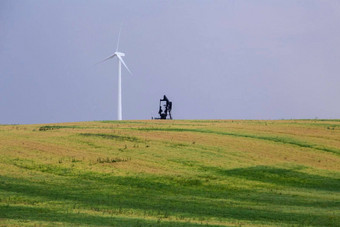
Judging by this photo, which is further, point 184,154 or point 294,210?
point 184,154

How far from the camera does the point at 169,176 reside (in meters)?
48.0

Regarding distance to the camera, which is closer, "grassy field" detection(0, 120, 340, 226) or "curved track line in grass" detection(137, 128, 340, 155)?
"grassy field" detection(0, 120, 340, 226)

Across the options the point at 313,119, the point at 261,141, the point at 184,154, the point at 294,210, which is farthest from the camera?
the point at 313,119

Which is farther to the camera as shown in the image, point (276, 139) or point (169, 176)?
point (276, 139)

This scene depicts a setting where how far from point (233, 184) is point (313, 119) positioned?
A: 51.2 m

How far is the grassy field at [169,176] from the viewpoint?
111 ft

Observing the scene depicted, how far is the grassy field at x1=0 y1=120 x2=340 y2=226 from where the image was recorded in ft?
111

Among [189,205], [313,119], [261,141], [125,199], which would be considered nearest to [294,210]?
[189,205]

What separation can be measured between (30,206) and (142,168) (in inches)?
632

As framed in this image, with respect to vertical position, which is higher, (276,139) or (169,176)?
(276,139)

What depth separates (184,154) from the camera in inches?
2217

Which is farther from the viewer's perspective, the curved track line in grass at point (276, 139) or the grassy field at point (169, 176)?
the curved track line in grass at point (276, 139)

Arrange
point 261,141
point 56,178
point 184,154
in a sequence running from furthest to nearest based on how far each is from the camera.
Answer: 1. point 261,141
2. point 184,154
3. point 56,178

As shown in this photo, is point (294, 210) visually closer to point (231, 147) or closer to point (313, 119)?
Answer: point (231, 147)
